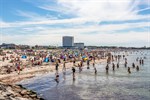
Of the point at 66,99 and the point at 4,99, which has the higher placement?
the point at 4,99

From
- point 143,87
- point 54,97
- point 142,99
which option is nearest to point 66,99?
point 54,97

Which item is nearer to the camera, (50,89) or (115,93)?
(115,93)

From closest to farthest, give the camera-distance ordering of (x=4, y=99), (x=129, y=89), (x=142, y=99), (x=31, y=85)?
(x=4, y=99)
(x=142, y=99)
(x=129, y=89)
(x=31, y=85)

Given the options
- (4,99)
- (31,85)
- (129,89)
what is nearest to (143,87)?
(129,89)

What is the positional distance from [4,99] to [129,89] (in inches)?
695

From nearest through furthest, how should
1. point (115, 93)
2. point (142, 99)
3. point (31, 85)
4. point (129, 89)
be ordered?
point (142, 99), point (115, 93), point (129, 89), point (31, 85)

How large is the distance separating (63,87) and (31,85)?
4.56 metres

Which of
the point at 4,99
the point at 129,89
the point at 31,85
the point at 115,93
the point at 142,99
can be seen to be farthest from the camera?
the point at 31,85

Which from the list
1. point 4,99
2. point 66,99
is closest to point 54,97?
point 66,99

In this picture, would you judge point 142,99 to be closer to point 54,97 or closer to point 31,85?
point 54,97

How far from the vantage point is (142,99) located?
2566cm

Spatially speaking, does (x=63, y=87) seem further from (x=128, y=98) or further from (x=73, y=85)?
(x=128, y=98)

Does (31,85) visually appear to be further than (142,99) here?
Yes

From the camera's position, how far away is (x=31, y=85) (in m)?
33.6
